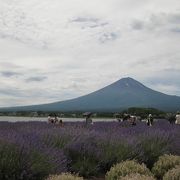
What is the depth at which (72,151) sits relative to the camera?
1024 centimetres

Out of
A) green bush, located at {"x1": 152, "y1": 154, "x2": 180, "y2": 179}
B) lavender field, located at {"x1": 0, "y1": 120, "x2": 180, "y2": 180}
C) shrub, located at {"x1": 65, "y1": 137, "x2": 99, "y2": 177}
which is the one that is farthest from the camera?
shrub, located at {"x1": 65, "y1": 137, "x2": 99, "y2": 177}

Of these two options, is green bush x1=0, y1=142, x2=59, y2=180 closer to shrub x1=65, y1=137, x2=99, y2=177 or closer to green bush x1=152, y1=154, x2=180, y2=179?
shrub x1=65, y1=137, x2=99, y2=177

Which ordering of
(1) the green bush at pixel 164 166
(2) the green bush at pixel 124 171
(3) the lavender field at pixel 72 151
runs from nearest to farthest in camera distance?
(3) the lavender field at pixel 72 151
(2) the green bush at pixel 124 171
(1) the green bush at pixel 164 166

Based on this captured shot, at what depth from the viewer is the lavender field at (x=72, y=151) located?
8.00m

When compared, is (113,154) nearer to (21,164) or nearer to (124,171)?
(124,171)

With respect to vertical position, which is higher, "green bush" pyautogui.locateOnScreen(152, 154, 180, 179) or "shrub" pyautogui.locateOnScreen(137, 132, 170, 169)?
"shrub" pyautogui.locateOnScreen(137, 132, 170, 169)

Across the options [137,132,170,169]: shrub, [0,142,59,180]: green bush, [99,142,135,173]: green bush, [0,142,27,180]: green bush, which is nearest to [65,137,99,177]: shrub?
[99,142,135,173]: green bush

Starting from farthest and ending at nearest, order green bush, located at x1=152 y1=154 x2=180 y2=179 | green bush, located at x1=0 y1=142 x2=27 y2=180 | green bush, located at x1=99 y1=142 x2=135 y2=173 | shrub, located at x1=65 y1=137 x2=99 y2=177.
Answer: green bush, located at x1=99 y1=142 x2=135 y2=173 → shrub, located at x1=65 y1=137 x2=99 y2=177 → green bush, located at x1=152 y1=154 x2=180 y2=179 → green bush, located at x1=0 y1=142 x2=27 y2=180

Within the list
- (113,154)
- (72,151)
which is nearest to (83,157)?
(72,151)

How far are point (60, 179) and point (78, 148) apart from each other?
3656 millimetres

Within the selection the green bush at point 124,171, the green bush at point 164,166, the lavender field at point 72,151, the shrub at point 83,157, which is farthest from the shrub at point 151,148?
the green bush at point 124,171

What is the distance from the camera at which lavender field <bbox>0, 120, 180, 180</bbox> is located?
26.2 ft

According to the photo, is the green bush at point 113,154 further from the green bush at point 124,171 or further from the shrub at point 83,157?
the green bush at point 124,171

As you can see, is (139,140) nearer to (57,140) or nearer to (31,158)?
(57,140)
